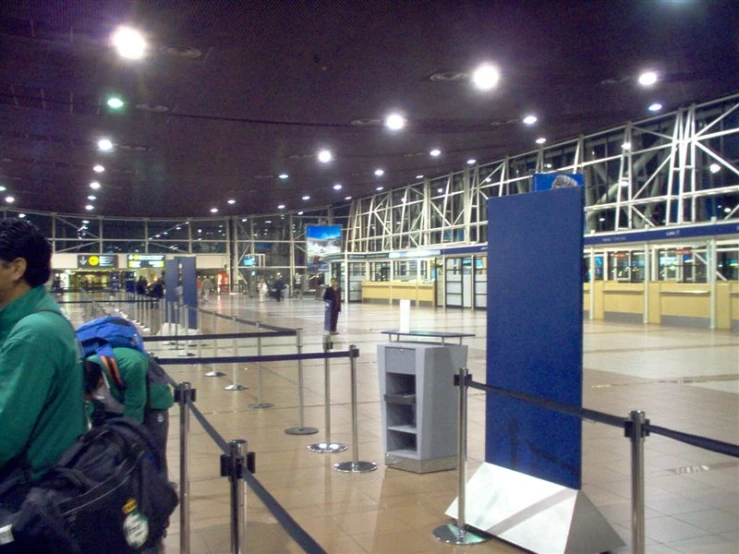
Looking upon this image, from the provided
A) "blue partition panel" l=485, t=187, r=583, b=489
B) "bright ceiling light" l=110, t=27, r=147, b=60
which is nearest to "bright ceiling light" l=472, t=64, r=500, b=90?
"bright ceiling light" l=110, t=27, r=147, b=60

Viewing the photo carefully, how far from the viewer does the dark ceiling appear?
10.0 metres

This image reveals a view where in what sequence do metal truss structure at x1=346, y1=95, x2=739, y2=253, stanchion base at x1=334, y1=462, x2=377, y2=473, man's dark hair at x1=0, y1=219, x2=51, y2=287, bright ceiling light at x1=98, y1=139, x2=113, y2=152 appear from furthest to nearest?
metal truss structure at x1=346, y1=95, x2=739, y2=253 < bright ceiling light at x1=98, y1=139, x2=113, y2=152 < stanchion base at x1=334, y1=462, x2=377, y2=473 < man's dark hair at x1=0, y1=219, x2=51, y2=287

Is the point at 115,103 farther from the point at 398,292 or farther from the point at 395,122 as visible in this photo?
the point at 398,292

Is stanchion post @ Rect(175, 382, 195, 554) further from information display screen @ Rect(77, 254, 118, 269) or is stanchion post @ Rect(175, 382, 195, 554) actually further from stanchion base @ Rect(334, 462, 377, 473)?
information display screen @ Rect(77, 254, 118, 269)

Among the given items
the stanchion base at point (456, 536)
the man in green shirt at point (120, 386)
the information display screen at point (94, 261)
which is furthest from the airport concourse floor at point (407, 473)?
the information display screen at point (94, 261)

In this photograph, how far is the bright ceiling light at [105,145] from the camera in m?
19.9

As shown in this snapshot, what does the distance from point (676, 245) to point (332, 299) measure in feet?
34.9

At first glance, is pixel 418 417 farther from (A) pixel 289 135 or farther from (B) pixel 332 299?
(A) pixel 289 135

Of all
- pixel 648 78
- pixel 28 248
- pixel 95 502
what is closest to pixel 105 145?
pixel 648 78

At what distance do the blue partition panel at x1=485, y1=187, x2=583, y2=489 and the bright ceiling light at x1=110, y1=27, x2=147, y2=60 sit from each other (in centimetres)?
789

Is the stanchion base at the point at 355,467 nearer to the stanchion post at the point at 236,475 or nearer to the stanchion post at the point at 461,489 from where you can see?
the stanchion post at the point at 461,489

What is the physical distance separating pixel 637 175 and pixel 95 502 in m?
23.6

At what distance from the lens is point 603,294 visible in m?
23.3

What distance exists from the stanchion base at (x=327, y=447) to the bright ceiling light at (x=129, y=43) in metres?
7.14
